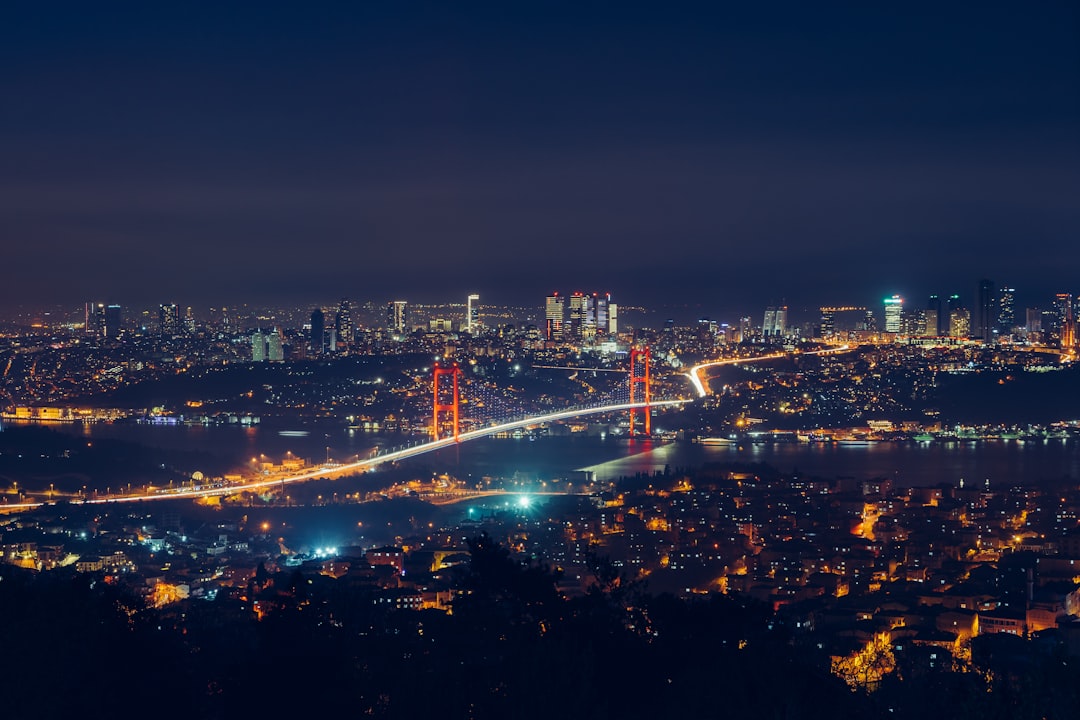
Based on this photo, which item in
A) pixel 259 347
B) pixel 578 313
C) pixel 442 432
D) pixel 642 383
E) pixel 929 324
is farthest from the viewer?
pixel 578 313

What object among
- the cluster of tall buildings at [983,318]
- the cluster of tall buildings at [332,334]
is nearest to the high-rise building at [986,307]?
the cluster of tall buildings at [983,318]

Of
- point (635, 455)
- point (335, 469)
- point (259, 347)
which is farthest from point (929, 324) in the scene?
point (335, 469)

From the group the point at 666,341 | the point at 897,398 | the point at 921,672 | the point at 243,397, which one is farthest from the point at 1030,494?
the point at 666,341

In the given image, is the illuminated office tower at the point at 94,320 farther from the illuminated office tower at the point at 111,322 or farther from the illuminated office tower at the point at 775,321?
the illuminated office tower at the point at 775,321

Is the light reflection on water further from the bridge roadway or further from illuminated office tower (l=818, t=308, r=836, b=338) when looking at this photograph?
illuminated office tower (l=818, t=308, r=836, b=338)

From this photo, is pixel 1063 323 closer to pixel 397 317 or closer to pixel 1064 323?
pixel 1064 323

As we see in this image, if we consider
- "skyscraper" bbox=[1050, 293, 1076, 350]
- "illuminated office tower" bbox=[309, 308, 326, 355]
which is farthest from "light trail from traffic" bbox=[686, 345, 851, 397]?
"illuminated office tower" bbox=[309, 308, 326, 355]
